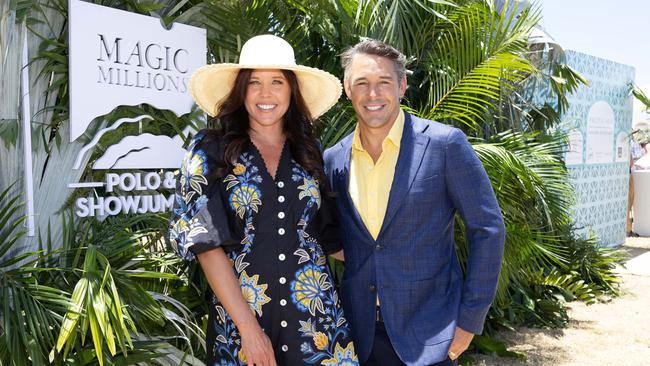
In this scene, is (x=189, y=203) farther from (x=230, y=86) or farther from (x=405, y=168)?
(x=405, y=168)

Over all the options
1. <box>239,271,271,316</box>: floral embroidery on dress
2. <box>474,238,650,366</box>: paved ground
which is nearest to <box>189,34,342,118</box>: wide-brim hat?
<box>239,271,271,316</box>: floral embroidery on dress

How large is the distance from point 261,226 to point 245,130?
359 mm

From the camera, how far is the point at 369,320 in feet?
8.02

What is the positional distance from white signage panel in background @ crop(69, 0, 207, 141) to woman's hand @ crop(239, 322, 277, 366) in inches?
65.1

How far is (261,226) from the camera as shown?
89.4 inches

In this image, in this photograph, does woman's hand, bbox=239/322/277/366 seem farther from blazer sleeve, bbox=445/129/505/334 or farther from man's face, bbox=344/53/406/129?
man's face, bbox=344/53/406/129

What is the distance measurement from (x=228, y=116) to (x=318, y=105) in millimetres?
492

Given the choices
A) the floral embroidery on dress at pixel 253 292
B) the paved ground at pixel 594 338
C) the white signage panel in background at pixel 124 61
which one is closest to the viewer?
the floral embroidery on dress at pixel 253 292

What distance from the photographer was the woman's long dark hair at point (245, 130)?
2297mm

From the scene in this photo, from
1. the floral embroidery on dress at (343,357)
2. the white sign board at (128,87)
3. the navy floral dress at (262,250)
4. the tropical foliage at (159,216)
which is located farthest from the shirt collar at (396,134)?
the white sign board at (128,87)

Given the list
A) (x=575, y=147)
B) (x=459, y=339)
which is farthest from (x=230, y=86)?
(x=575, y=147)

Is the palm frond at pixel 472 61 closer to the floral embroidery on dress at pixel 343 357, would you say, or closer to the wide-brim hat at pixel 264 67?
the wide-brim hat at pixel 264 67

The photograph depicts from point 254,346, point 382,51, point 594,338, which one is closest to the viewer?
point 254,346

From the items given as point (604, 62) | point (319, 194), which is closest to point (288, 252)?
point (319, 194)
